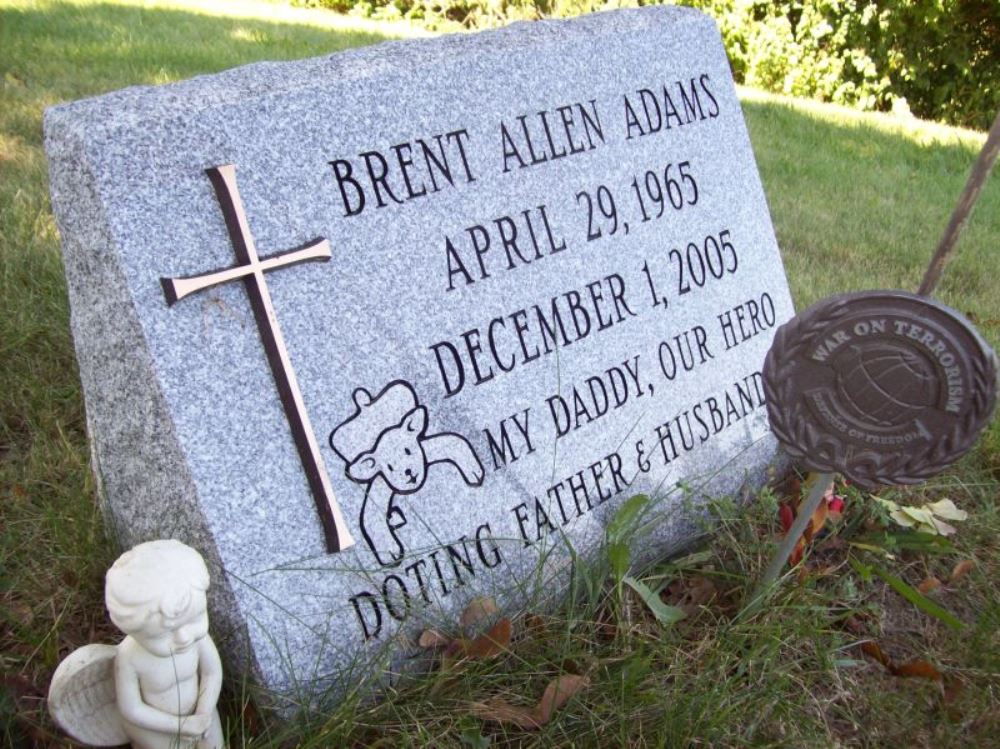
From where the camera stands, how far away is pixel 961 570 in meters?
2.42

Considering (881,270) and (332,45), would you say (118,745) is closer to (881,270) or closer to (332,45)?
(881,270)

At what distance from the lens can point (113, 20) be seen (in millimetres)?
6512

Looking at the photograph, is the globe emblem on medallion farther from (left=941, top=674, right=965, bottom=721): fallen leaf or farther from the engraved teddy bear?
the engraved teddy bear

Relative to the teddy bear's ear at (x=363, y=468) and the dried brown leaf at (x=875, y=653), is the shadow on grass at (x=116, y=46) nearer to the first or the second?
the teddy bear's ear at (x=363, y=468)

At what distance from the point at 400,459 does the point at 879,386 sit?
965 millimetres

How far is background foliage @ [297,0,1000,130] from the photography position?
342 inches

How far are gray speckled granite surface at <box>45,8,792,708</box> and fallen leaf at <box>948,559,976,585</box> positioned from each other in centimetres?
55

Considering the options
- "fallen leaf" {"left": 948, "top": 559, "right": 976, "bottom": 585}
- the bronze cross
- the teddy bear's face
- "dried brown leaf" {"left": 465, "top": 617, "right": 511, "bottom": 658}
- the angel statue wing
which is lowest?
"fallen leaf" {"left": 948, "top": 559, "right": 976, "bottom": 585}

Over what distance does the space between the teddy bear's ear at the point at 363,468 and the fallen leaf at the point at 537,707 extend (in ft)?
1.55

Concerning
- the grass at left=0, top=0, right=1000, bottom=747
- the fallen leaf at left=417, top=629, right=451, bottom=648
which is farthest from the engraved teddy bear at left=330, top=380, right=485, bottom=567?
the grass at left=0, top=0, right=1000, bottom=747

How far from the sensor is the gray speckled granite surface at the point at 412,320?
170 centimetres

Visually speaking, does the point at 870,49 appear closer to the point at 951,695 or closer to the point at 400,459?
the point at 951,695

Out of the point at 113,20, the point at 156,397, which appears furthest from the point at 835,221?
the point at 113,20

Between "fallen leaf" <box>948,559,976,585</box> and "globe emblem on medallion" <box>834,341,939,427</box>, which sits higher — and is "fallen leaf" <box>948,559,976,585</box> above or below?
below
